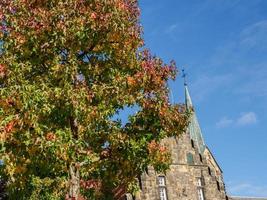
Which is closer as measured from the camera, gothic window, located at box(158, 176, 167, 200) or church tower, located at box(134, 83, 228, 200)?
gothic window, located at box(158, 176, 167, 200)

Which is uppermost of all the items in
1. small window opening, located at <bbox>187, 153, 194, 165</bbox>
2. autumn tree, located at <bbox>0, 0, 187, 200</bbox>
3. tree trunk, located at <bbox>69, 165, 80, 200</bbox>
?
small window opening, located at <bbox>187, 153, 194, 165</bbox>

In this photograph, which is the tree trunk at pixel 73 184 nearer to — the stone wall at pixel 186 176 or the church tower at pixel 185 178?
the church tower at pixel 185 178

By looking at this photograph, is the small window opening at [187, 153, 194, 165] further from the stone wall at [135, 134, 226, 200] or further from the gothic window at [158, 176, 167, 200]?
the gothic window at [158, 176, 167, 200]

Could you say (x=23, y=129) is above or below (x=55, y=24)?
below

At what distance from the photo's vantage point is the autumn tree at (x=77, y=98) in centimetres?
1575

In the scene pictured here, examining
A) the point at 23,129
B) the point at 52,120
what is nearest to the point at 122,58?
the point at 52,120

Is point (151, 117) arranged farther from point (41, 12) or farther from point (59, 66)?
point (41, 12)

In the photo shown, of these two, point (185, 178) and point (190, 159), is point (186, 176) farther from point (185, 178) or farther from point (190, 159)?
point (190, 159)

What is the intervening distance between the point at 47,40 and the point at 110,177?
5.83 meters

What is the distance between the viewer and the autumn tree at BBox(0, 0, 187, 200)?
15.8 m

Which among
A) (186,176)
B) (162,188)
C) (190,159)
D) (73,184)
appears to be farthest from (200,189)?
(73,184)

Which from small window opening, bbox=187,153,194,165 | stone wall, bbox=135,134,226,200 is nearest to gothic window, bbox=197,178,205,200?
stone wall, bbox=135,134,226,200

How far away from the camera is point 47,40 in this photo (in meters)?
17.5

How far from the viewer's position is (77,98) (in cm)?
1609
